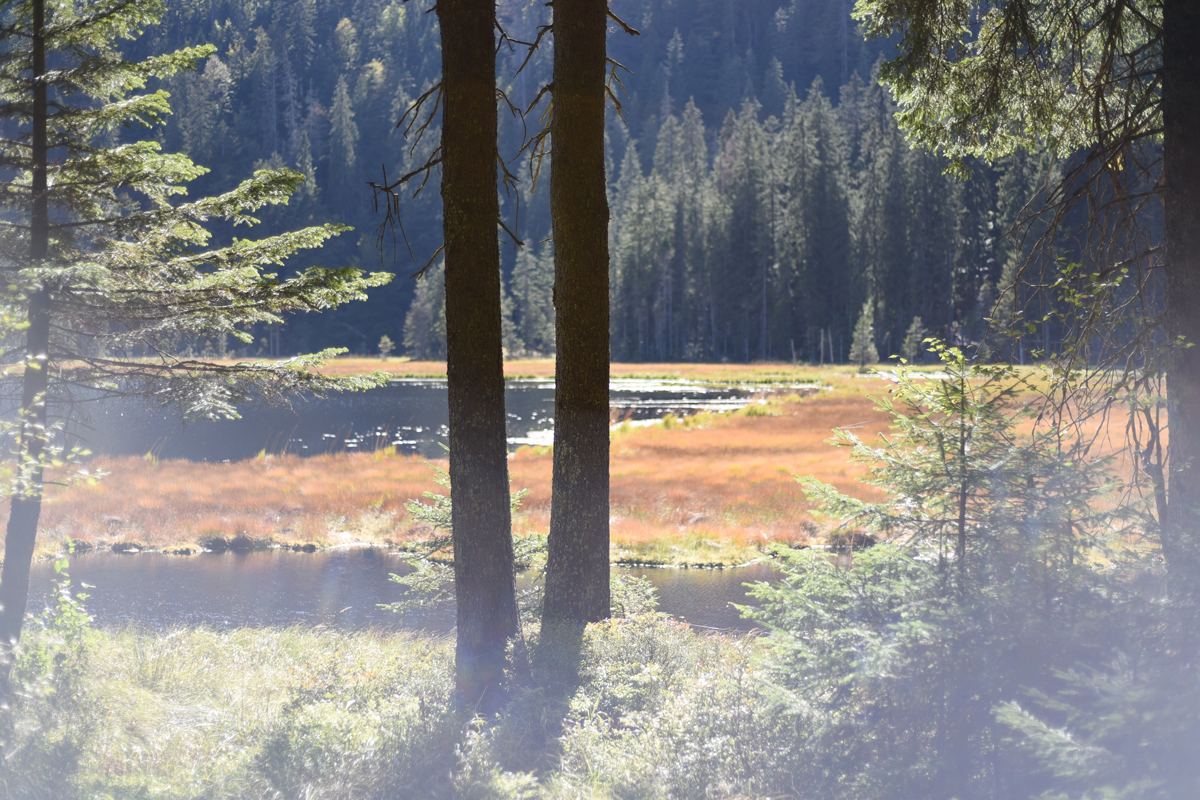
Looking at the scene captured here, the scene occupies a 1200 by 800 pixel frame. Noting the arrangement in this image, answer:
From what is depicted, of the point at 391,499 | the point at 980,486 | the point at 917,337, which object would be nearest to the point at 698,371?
the point at 917,337

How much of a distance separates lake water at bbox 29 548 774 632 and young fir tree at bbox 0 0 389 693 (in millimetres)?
3833

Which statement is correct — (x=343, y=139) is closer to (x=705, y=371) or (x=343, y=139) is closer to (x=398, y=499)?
(x=705, y=371)

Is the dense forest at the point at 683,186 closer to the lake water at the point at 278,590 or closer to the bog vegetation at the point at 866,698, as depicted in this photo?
the lake water at the point at 278,590

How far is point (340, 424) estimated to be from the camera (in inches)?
1369

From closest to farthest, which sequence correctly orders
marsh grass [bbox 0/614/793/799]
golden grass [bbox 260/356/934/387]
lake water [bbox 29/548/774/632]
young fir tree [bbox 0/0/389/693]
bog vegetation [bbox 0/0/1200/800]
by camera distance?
bog vegetation [bbox 0/0/1200/800] → marsh grass [bbox 0/614/793/799] → young fir tree [bbox 0/0/389/693] → lake water [bbox 29/548/774/632] → golden grass [bbox 260/356/934/387]

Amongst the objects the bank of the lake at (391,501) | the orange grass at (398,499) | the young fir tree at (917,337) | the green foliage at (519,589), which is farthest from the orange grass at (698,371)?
the green foliage at (519,589)

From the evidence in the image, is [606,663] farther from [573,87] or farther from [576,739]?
[573,87]

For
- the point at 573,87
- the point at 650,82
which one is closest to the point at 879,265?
the point at 573,87

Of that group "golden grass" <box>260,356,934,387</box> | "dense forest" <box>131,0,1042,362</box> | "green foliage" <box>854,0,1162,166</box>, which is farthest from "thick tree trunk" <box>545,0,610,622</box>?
"golden grass" <box>260,356,934,387</box>

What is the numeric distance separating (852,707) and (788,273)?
75.2 m

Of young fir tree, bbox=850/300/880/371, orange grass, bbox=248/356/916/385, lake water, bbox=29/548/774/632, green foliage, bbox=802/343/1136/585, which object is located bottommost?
lake water, bbox=29/548/774/632

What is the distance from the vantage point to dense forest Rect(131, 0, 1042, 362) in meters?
67.4

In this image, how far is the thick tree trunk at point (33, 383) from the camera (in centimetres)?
600

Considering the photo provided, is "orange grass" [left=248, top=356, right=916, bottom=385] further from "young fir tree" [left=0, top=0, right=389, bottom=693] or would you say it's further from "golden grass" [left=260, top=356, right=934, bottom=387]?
"young fir tree" [left=0, top=0, right=389, bottom=693]
